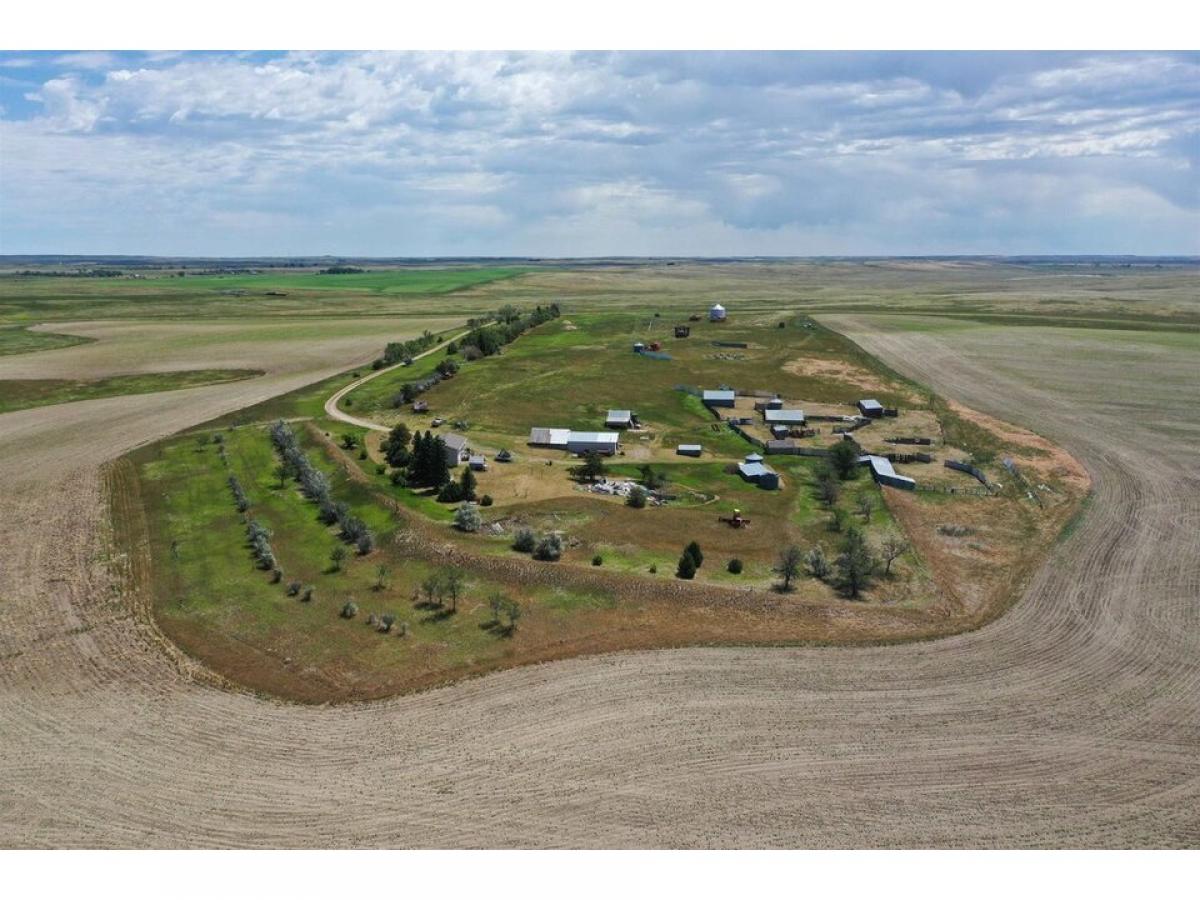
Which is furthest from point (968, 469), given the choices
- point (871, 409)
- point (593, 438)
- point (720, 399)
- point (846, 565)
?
point (593, 438)

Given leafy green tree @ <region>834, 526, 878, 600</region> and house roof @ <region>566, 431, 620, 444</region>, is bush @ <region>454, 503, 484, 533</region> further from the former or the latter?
leafy green tree @ <region>834, 526, 878, 600</region>

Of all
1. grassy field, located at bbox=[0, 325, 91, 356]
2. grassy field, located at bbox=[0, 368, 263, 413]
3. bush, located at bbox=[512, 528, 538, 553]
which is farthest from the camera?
grassy field, located at bbox=[0, 325, 91, 356]

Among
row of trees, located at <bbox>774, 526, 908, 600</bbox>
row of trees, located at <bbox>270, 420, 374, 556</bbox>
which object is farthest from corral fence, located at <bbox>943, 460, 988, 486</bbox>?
row of trees, located at <bbox>270, 420, 374, 556</bbox>

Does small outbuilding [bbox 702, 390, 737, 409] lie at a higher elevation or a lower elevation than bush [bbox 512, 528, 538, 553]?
higher

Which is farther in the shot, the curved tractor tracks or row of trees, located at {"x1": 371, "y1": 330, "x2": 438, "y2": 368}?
row of trees, located at {"x1": 371, "y1": 330, "x2": 438, "y2": 368}

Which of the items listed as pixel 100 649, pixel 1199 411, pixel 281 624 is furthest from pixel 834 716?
pixel 1199 411

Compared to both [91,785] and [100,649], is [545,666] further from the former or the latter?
[100,649]

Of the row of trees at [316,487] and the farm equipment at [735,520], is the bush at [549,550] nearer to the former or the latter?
the row of trees at [316,487]

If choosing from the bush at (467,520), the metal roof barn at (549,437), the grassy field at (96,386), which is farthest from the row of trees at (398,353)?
the bush at (467,520)

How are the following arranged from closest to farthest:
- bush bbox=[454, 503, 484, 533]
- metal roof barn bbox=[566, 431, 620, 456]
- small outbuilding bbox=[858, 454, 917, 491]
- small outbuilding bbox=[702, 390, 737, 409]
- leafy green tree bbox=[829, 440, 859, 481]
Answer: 1. bush bbox=[454, 503, 484, 533]
2. small outbuilding bbox=[858, 454, 917, 491]
3. leafy green tree bbox=[829, 440, 859, 481]
4. metal roof barn bbox=[566, 431, 620, 456]
5. small outbuilding bbox=[702, 390, 737, 409]
